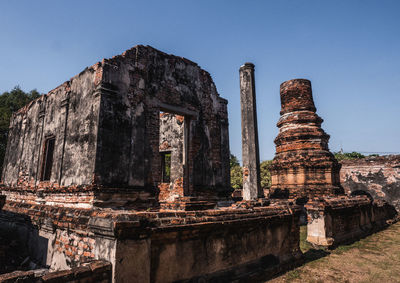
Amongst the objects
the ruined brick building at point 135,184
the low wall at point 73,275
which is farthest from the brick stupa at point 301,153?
the low wall at point 73,275

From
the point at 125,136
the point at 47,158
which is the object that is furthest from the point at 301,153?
the point at 47,158

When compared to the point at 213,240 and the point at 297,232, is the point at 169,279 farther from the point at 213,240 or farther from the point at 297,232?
the point at 297,232

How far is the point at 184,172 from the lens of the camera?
8312 millimetres

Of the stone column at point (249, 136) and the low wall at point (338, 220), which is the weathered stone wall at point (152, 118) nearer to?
the stone column at point (249, 136)

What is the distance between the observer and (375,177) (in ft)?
49.7

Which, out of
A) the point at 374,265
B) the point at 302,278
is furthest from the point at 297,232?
the point at 374,265

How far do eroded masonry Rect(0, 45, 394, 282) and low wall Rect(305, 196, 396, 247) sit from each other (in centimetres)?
4

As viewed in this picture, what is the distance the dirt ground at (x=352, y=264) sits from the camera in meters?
4.32

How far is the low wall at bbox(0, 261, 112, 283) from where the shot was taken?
2.16m

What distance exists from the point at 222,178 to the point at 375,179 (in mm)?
10899

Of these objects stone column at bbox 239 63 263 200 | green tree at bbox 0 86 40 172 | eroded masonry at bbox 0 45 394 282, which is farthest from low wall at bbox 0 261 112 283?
green tree at bbox 0 86 40 172

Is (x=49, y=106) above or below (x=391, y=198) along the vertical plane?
above

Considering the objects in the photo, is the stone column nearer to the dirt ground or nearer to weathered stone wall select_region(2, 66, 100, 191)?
the dirt ground

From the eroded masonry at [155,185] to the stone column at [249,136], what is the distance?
3 cm
